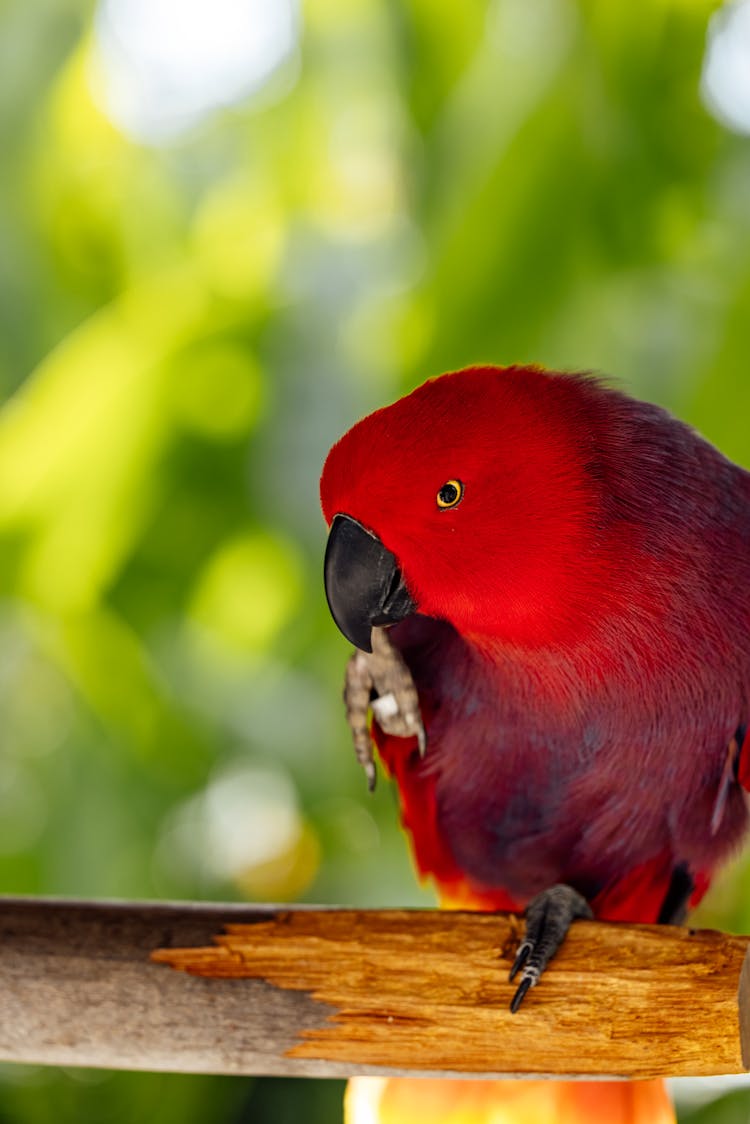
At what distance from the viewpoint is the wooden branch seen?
0.61m

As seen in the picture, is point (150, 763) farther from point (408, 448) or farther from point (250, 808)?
point (408, 448)

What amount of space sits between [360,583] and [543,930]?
0.23 meters

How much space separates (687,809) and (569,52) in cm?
82

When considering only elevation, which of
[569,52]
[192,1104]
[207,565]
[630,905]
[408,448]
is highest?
[569,52]

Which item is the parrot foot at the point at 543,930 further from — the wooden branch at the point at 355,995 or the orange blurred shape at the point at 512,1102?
the orange blurred shape at the point at 512,1102

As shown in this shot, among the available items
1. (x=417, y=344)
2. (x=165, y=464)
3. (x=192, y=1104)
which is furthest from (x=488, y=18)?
(x=192, y=1104)

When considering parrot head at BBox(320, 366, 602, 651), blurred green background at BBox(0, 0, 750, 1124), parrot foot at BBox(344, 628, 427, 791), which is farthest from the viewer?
blurred green background at BBox(0, 0, 750, 1124)

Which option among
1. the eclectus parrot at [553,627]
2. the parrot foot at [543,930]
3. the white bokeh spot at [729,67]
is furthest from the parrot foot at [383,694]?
the white bokeh spot at [729,67]

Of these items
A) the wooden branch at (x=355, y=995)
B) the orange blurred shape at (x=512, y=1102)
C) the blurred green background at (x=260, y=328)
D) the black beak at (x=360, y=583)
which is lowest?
the orange blurred shape at (x=512, y=1102)

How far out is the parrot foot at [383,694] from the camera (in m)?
0.71

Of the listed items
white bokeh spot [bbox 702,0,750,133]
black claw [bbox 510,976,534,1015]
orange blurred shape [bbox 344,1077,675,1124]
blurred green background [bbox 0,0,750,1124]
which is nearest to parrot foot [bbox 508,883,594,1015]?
black claw [bbox 510,976,534,1015]

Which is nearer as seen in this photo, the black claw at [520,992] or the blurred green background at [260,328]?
the black claw at [520,992]

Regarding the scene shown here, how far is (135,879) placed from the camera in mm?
1281

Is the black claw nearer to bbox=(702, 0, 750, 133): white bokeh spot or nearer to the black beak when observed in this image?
the black beak
